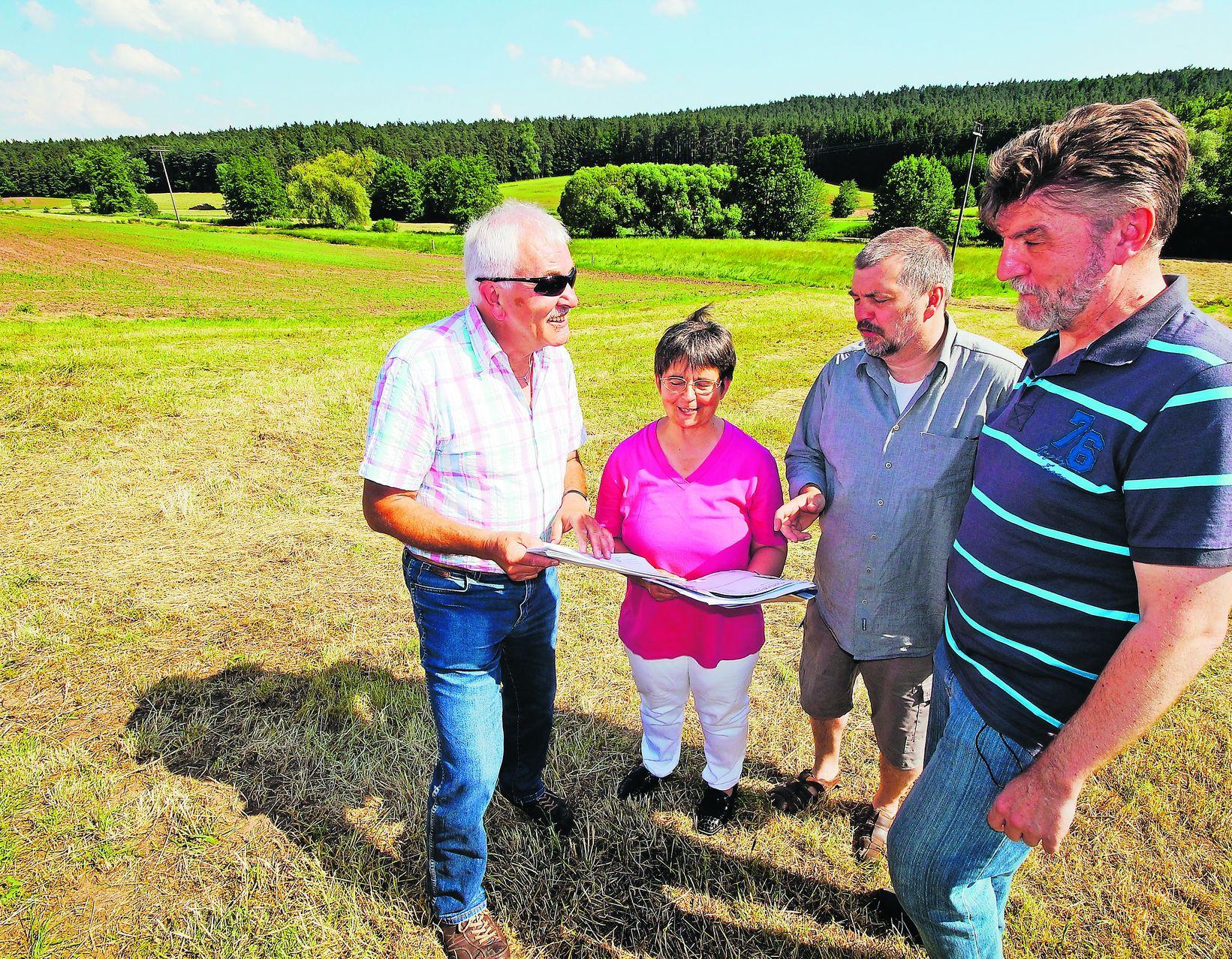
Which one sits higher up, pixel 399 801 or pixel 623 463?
pixel 623 463

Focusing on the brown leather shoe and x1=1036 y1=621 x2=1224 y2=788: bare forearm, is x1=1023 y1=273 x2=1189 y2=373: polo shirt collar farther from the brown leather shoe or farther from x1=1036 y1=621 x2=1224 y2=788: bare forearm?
the brown leather shoe

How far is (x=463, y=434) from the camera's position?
2328 mm

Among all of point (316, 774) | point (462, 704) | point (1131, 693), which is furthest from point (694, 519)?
point (316, 774)

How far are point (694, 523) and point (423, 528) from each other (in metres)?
1.11

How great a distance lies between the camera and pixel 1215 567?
136cm

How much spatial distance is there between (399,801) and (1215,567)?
11.0 ft

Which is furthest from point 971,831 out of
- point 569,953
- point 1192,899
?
point 1192,899

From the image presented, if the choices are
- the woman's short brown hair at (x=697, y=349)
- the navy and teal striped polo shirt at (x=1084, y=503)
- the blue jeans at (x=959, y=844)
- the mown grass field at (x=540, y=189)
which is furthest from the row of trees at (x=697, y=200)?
the blue jeans at (x=959, y=844)

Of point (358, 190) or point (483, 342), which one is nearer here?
point (483, 342)

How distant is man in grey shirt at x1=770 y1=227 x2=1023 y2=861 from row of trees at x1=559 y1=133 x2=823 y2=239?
68.7 meters

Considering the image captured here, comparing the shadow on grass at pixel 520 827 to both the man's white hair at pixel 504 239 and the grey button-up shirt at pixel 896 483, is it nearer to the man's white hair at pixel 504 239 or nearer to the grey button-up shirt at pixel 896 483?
the grey button-up shirt at pixel 896 483

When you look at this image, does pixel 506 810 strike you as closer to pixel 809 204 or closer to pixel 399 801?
pixel 399 801

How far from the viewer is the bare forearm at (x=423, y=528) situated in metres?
2.26

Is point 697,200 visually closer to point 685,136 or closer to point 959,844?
point 685,136
